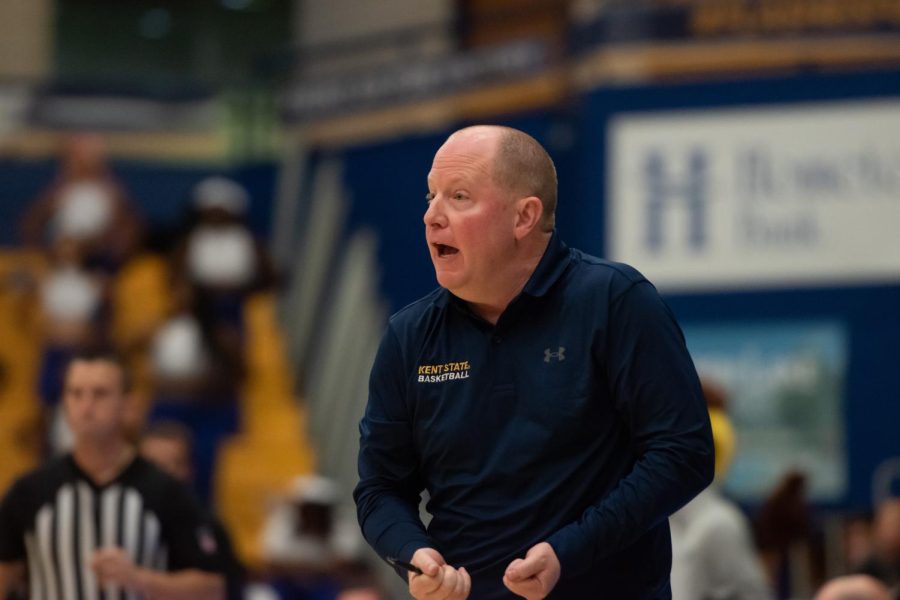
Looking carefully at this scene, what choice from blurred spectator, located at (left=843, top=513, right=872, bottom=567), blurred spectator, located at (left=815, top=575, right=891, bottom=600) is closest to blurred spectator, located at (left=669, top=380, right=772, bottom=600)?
blurred spectator, located at (left=815, top=575, right=891, bottom=600)

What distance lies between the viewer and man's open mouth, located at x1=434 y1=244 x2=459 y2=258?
135 inches

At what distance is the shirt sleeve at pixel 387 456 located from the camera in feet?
11.5

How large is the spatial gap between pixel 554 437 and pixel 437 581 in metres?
0.39

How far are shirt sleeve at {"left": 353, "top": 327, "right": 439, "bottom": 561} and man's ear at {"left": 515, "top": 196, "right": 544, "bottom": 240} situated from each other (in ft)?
1.28

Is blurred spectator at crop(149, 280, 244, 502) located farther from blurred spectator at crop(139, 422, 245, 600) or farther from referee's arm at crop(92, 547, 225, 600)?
referee's arm at crop(92, 547, 225, 600)

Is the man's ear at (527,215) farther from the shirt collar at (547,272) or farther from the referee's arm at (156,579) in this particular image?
the referee's arm at (156,579)

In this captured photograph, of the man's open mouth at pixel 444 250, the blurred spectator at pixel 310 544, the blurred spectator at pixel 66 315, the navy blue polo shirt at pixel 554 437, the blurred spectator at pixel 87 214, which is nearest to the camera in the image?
the navy blue polo shirt at pixel 554 437

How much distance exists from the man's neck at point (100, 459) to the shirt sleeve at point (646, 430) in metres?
2.68

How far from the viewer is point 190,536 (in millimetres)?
5613

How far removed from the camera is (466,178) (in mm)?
3398

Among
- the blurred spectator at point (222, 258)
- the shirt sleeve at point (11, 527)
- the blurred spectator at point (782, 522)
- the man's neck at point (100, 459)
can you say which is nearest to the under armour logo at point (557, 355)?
the man's neck at point (100, 459)

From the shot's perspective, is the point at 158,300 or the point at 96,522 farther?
the point at 158,300

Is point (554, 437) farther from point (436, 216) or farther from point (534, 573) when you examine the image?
point (436, 216)

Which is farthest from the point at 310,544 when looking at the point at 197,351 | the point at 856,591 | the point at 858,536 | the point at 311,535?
the point at 856,591
